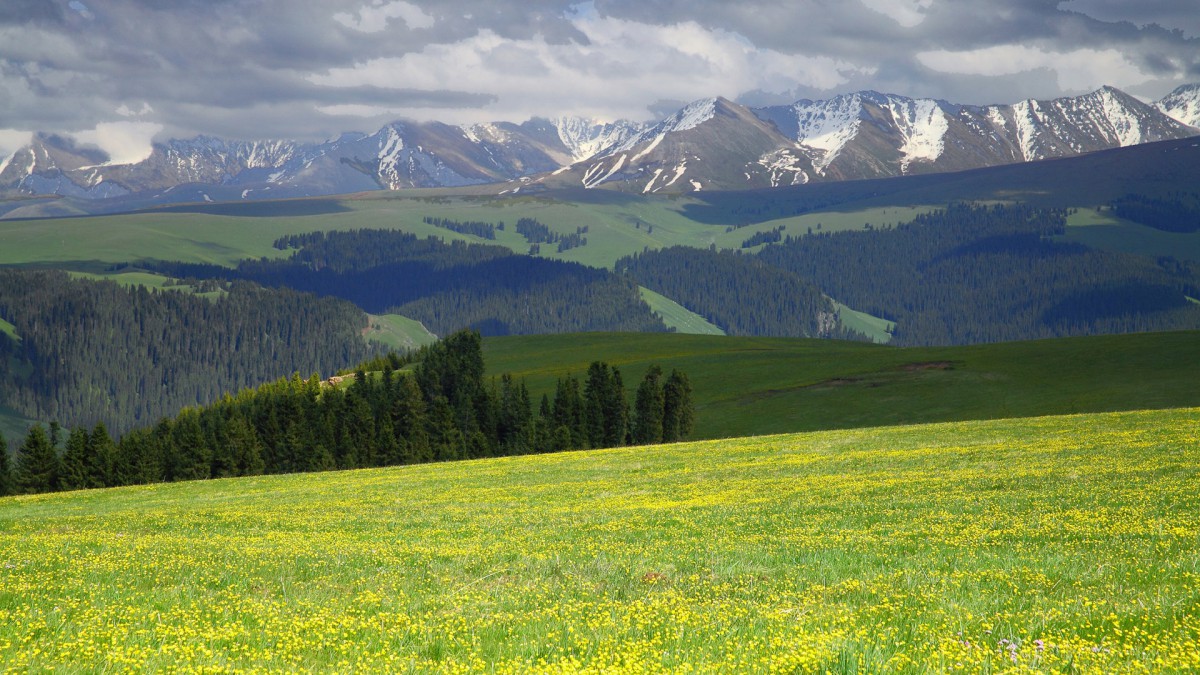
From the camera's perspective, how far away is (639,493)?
125 feet

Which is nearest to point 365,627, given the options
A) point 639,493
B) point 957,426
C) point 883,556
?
point 883,556

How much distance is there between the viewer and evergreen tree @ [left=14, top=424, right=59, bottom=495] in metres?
A: 94.2

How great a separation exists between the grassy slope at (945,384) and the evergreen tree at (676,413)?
2293 millimetres

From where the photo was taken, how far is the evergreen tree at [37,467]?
309ft

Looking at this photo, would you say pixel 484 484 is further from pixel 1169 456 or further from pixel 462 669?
pixel 462 669

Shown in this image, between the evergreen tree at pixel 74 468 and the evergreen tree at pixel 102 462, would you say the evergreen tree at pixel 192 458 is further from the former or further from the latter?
the evergreen tree at pixel 74 468

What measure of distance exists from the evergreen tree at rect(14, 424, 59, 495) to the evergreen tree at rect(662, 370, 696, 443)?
69732mm

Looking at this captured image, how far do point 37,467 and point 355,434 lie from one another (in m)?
32.8

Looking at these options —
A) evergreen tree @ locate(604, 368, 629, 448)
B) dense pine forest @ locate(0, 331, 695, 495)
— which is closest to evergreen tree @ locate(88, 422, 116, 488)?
dense pine forest @ locate(0, 331, 695, 495)

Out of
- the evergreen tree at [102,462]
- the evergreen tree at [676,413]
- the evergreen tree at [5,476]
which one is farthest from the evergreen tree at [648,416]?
the evergreen tree at [5,476]

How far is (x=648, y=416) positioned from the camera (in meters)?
116

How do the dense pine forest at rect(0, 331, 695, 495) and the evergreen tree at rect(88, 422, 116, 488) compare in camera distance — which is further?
the dense pine forest at rect(0, 331, 695, 495)

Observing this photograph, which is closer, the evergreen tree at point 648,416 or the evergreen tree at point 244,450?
the evergreen tree at point 244,450

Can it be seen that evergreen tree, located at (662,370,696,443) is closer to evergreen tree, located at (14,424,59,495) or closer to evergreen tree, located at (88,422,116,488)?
evergreen tree, located at (88,422,116,488)
